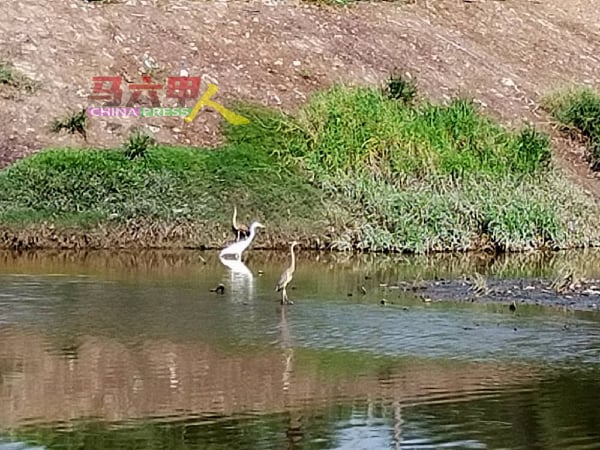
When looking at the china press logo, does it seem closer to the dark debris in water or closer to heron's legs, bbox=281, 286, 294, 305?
the dark debris in water

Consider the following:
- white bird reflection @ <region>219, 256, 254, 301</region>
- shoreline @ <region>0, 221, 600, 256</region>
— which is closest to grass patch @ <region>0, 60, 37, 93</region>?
shoreline @ <region>0, 221, 600, 256</region>

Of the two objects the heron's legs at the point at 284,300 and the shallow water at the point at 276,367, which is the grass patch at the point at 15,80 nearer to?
the shallow water at the point at 276,367

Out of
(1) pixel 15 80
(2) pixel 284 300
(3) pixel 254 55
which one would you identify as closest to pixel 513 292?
(2) pixel 284 300

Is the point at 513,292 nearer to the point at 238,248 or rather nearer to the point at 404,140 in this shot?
the point at 238,248

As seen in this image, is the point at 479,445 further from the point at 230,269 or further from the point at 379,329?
the point at 230,269

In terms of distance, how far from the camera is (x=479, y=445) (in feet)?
34.2

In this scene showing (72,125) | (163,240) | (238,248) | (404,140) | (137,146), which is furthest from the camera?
(404,140)

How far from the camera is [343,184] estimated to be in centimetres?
2616

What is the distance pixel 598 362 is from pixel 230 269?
8.54 metres

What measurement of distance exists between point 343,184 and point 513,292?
7662mm

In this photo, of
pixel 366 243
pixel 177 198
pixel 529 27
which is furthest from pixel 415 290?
pixel 529 27

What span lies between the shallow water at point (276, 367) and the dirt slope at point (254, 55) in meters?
8.68

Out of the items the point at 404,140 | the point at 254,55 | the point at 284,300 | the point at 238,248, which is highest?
the point at 254,55

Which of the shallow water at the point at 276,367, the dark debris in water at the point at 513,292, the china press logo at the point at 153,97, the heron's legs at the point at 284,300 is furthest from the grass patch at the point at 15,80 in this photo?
the heron's legs at the point at 284,300
